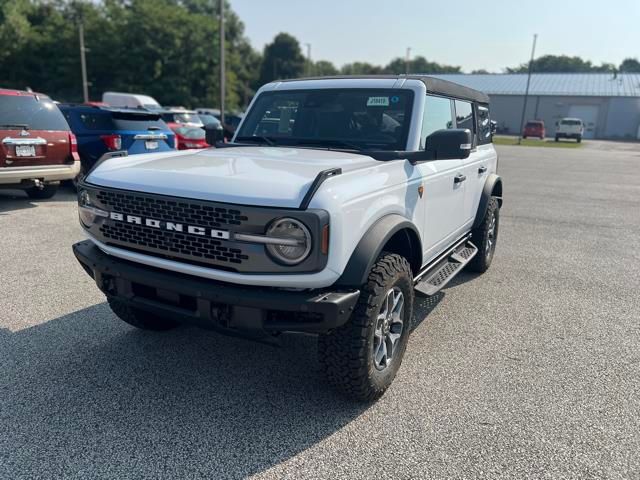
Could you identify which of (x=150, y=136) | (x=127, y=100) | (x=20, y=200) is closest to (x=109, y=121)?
(x=150, y=136)

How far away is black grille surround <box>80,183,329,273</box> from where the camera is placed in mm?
2434

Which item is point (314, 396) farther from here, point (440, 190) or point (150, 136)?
point (150, 136)

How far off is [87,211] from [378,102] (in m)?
2.24

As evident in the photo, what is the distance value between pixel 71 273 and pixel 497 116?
5681 centimetres

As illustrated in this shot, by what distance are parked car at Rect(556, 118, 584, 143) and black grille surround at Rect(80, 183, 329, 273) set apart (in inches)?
1704

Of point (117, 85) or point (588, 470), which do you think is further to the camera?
point (117, 85)

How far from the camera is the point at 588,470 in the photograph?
2.47 meters

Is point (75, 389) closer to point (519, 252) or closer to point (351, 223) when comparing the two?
point (351, 223)

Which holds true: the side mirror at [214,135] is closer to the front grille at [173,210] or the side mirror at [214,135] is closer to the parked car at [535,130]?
the front grille at [173,210]

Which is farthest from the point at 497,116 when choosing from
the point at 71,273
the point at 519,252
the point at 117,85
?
the point at 71,273

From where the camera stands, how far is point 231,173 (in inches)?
109

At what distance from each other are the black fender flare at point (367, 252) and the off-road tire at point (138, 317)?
5.68 feet

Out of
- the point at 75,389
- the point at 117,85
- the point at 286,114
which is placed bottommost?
the point at 75,389

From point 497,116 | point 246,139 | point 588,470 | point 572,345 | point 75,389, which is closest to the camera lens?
point 588,470
